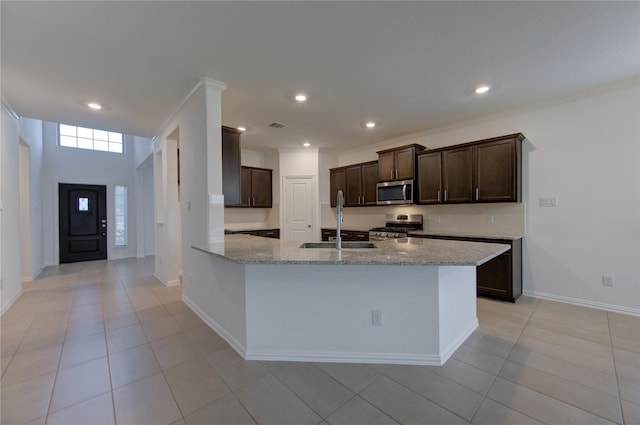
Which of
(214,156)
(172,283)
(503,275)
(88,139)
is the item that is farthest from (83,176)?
(503,275)

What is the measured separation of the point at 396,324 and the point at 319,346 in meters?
0.63

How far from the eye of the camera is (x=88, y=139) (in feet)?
22.2

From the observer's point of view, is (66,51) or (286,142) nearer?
(66,51)

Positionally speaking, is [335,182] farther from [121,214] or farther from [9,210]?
[121,214]

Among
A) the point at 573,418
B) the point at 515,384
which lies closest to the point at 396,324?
the point at 515,384

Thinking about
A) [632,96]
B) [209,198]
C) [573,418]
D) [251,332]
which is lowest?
[573,418]

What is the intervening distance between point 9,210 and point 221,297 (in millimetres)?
3259

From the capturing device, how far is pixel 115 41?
219 centimetres

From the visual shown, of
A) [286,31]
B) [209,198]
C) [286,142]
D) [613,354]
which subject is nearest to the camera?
[286,31]

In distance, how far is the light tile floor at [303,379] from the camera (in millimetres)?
1615

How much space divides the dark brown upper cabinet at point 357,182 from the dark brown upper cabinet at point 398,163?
1.14 ft

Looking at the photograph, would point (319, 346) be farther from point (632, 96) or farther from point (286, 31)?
point (632, 96)

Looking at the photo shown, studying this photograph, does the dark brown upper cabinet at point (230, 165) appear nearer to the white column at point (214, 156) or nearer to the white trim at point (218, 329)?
the white column at point (214, 156)

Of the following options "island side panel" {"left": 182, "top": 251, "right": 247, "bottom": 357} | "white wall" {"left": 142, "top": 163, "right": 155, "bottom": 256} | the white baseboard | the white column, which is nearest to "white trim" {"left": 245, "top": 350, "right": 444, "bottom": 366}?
the white baseboard
